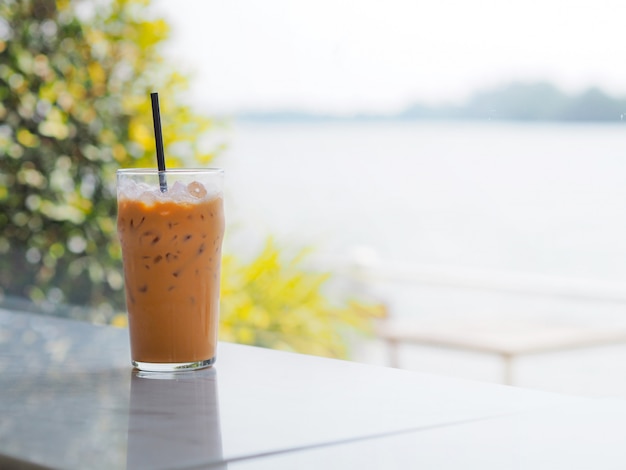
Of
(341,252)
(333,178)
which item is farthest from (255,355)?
(333,178)

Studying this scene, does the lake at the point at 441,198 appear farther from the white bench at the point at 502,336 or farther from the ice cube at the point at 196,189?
the ice cube at the point at 196,189

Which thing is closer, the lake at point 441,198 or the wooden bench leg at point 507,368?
the wooden bench leg at point 507,368

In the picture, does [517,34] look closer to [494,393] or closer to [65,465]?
[494,393]

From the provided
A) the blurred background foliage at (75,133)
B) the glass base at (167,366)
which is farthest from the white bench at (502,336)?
the glass base at (167,366)

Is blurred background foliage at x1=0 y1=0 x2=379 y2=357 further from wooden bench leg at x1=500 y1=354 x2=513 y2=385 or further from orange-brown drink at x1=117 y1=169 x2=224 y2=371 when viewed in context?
orange-brown drink at x1=117 y1=169 x2=224 y2=371

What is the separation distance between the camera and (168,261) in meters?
0.95

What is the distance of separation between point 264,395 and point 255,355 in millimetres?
221

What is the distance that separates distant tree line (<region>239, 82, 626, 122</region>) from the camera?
12.4ft

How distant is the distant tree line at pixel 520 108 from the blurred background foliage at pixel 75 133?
1129 mm

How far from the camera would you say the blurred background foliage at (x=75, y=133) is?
2.99m

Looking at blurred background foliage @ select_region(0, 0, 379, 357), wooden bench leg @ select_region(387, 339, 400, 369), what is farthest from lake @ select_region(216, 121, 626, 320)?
blurred background foliage @ select_region(0, 0, 379, 357)

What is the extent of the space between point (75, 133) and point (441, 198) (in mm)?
3240

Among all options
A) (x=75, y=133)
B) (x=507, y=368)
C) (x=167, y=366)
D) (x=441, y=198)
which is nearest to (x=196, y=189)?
(x=167, y=366)

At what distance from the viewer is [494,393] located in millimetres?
880
